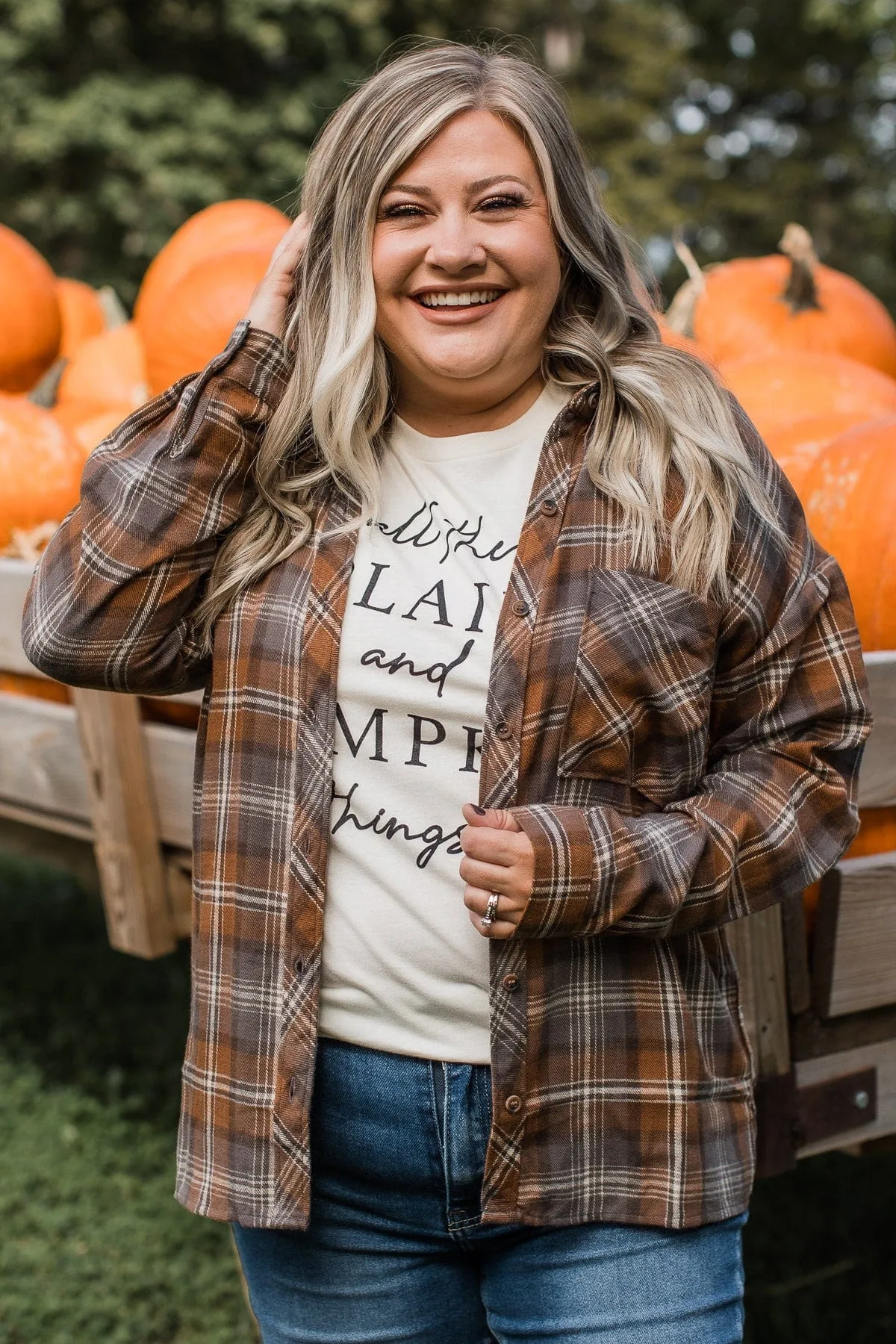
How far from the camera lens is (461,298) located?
63.7 inches

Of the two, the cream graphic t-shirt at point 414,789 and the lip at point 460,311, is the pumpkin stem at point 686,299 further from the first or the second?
the cream graphic t-shirt at point 414,789

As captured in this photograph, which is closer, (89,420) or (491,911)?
(491,911)

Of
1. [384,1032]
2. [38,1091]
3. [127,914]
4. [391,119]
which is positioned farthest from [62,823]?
[391,119]

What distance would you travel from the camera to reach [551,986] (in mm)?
1529

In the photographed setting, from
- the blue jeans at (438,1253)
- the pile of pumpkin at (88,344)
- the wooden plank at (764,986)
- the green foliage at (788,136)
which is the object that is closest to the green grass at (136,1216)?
the wooden plank at (764,986)

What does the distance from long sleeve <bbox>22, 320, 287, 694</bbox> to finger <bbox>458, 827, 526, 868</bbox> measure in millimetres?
522

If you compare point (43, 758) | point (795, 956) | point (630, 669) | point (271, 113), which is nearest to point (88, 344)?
point (43, 758)

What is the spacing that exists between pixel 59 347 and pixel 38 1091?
7.85 ft

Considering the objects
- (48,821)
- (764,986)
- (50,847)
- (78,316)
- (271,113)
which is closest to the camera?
(764,986)

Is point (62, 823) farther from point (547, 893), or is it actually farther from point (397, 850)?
point (547, 893)

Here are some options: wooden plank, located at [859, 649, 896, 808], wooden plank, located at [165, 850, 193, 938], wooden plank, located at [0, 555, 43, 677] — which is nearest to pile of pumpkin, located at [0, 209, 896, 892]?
wooden plank, located at [859, 649, 896, 808]

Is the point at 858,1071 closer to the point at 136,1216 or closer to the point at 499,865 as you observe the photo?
the point at 499,865

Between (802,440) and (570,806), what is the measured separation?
167 centimetres

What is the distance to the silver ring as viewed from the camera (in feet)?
4.63
